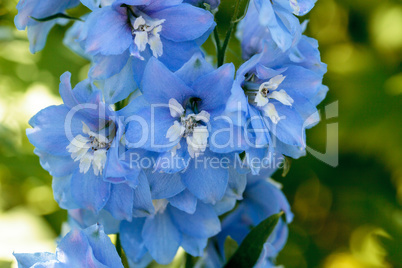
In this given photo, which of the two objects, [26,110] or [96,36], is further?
[26,110]

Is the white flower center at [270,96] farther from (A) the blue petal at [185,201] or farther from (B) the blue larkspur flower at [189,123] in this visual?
(A) the blue petal at [185,201]

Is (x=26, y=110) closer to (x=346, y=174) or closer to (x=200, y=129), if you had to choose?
(x=200, y=129)

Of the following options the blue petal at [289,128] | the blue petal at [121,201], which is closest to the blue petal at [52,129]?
the blue petal at [121,201]

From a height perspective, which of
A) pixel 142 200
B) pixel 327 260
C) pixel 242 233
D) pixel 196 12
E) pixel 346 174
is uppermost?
pixel 196 12

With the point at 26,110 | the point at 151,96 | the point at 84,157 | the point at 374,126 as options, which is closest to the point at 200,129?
the point at 151,96

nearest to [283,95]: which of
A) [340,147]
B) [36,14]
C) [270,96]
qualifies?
[270,96]

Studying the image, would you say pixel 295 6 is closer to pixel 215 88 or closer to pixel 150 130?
pixel 215 88
